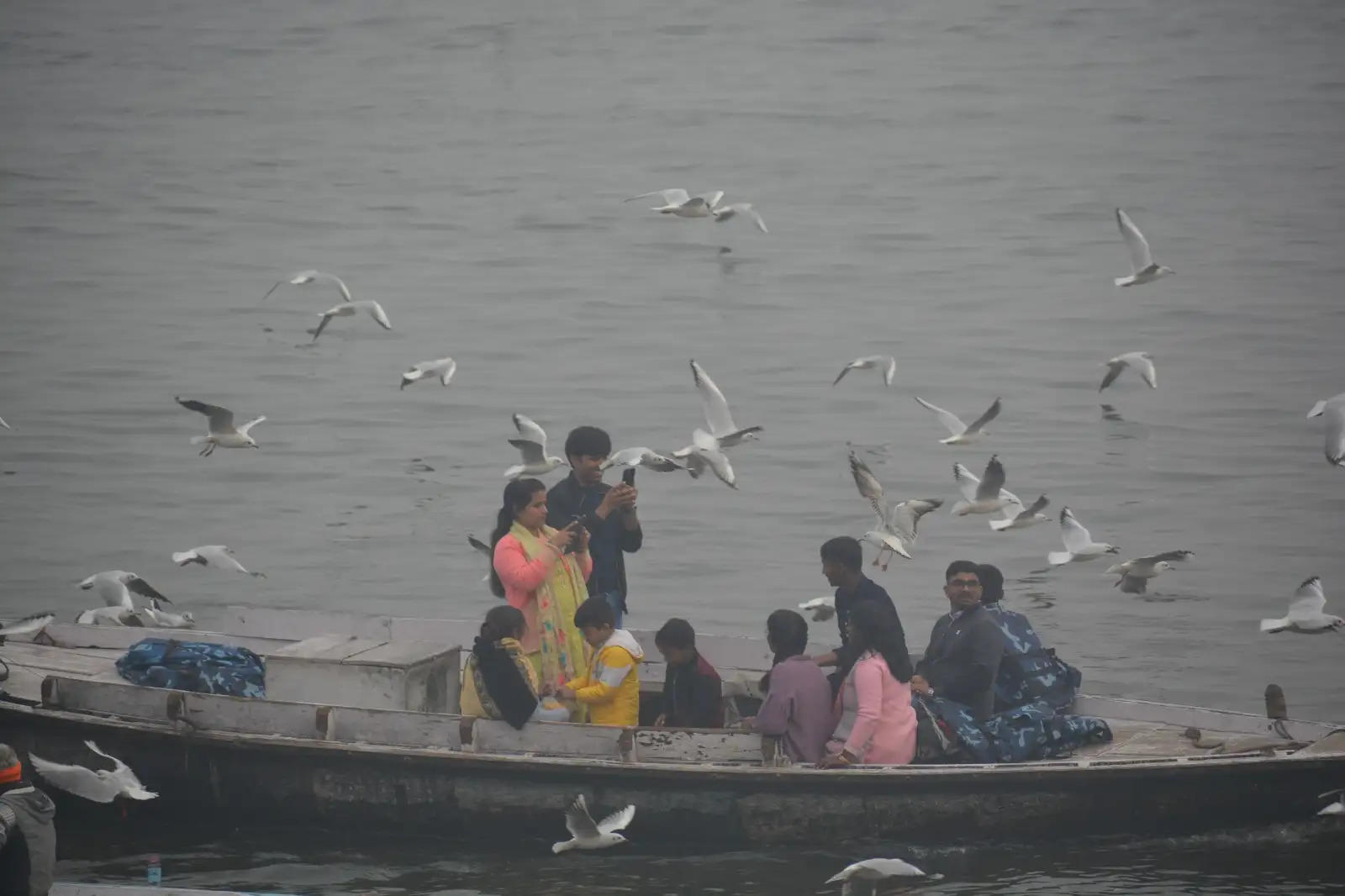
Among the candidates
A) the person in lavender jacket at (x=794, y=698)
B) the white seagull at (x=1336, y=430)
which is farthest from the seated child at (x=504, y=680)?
A: the white seagull at (x=1336, y=430)

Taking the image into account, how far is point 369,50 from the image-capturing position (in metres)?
50.8

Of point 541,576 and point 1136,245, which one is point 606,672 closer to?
point 541,576

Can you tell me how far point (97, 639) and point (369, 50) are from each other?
3894 cm

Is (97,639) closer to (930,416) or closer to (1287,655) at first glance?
(1287,655)

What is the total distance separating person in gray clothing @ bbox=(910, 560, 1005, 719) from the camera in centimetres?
1082

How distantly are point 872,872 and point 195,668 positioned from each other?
367 centimetres

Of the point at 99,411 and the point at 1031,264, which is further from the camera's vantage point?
the point at 1031,264

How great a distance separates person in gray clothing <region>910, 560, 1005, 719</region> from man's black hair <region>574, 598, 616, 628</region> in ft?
5.00

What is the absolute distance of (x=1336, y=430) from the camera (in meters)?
16.1

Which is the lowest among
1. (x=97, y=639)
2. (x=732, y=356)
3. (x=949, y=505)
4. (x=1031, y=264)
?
(x=97, y=639)

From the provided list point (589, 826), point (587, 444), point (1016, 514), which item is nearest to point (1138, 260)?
point (1016, 514)

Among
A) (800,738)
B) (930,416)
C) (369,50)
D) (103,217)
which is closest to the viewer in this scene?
(800,738)

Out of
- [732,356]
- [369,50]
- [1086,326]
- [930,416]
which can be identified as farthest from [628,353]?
[369,50]

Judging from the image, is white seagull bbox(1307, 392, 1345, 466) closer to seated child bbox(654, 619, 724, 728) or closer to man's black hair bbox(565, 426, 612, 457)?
seated child bbox(654, 619, 724, 728)
